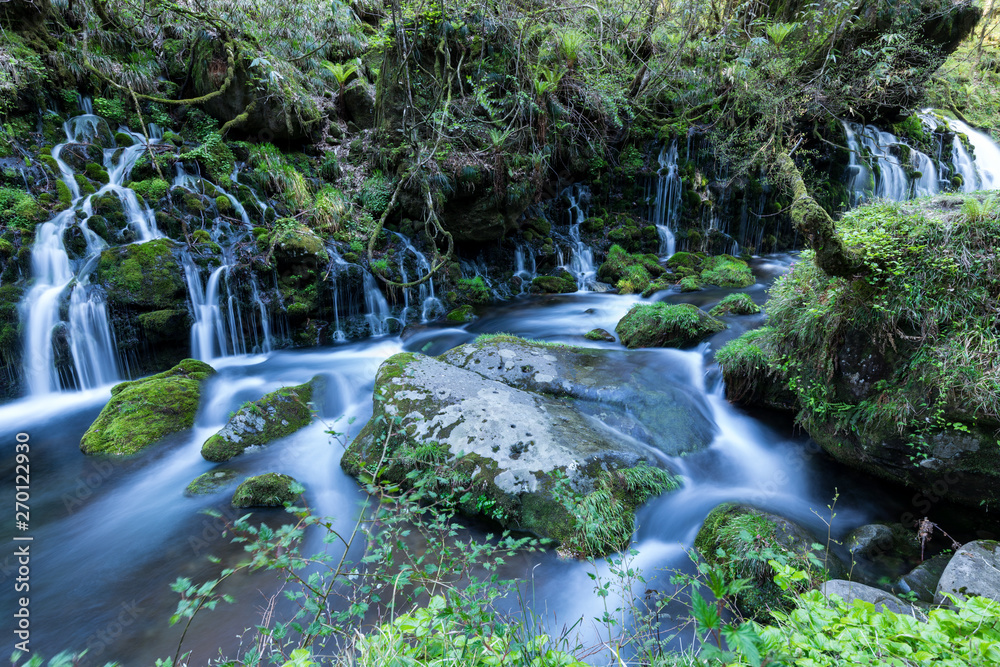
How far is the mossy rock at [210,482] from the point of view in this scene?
4336mm

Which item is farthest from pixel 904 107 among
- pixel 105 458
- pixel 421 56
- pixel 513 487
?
pixel 105 458

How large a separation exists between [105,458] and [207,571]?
277cm

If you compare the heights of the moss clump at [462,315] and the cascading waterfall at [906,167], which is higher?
the cascading waterfall at [906,167]

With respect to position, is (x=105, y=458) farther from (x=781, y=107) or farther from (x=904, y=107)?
(x=904, y=107)

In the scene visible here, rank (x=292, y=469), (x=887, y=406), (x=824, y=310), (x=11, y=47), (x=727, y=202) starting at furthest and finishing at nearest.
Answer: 1. (x=727, y=202)
2. (x=11, y=47)
3. (x=292, y=469)
4. (x=824, y=310)
5. (x=887, y=406)

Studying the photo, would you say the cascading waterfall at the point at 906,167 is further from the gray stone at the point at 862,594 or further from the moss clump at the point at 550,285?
the gray stone at the point at 862,594

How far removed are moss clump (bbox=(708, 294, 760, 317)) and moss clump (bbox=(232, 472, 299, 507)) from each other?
766cm

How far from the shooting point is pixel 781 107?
420 inches

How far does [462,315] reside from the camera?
32.1ft

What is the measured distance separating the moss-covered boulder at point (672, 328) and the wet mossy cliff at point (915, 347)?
2.48 metres

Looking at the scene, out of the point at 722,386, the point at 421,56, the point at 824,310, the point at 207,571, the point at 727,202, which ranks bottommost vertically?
the point at 207,571

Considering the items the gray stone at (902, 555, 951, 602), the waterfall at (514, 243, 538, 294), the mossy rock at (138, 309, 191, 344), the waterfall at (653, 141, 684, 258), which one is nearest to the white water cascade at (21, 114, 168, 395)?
the mossy rock at (138, 309, 191, 344)

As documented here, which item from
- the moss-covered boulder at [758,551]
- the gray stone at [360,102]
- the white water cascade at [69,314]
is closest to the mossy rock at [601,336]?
the moss-covered boulder at [758,551]

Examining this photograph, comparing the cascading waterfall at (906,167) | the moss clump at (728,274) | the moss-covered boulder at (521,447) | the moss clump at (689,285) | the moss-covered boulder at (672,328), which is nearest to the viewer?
the moss-covered boulder at (521,447)
